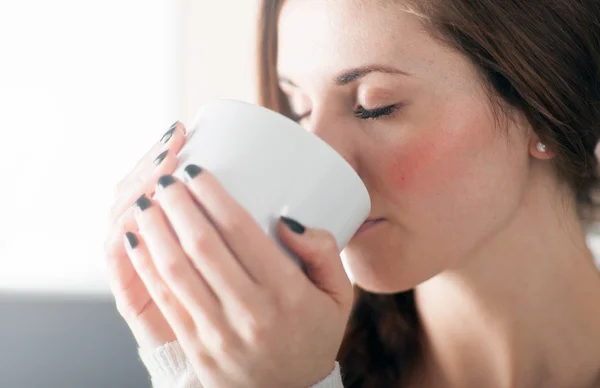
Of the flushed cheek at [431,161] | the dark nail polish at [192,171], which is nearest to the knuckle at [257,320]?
the dark nail polish at [192,171]

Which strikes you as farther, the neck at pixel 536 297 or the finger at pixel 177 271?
the neck at pixel 536 297

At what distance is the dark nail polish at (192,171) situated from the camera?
1.77 ft

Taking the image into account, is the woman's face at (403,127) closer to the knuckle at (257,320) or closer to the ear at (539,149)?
the ear at (539,149)

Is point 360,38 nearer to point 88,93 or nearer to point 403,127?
point 403,127

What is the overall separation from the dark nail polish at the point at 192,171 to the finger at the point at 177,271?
0.15 feet

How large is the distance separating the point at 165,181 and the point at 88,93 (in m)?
1.38

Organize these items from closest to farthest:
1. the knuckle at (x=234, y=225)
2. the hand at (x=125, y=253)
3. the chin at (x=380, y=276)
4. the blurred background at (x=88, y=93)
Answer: the knuckle at (x=234, y=225) < the hand at (x=125, y=253) < the chin at (x=380, y=276) < the blurred background at (x=88, y=93)

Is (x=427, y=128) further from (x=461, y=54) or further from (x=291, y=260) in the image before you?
(x=291, y=260)

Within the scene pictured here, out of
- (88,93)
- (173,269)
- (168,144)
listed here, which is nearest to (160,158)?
(168,144)

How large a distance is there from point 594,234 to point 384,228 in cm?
43

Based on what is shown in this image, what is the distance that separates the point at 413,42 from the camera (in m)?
0.69

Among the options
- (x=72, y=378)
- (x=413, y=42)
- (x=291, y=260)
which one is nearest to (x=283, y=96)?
(x=413, y=42)

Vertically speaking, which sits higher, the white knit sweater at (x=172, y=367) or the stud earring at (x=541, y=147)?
the stud earring at (x=541, y=147)

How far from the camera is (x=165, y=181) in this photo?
548 mm
